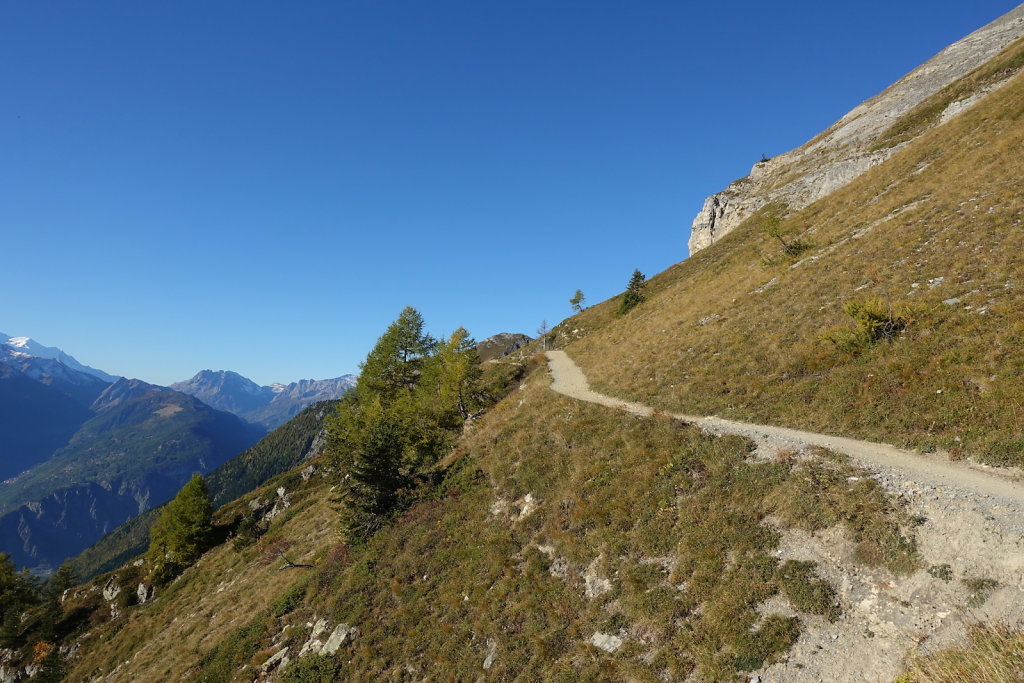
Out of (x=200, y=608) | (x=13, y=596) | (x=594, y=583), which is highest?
(x=594, y=583)

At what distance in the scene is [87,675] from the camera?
34.6m

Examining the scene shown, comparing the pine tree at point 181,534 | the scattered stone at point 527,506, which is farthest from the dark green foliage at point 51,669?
the scattered stone at point 527,506

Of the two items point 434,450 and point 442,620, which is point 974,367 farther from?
point 434,450

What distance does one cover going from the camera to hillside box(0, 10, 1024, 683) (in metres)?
9.72

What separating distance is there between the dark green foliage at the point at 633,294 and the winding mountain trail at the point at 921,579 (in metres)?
53.3

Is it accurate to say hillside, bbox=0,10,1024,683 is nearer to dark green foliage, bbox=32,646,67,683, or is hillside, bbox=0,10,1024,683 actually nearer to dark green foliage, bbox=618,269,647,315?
dark green foliage, bbox=32,646,67,683

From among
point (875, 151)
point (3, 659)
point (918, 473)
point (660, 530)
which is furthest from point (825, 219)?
point (3, 659)

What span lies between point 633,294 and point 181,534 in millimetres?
71765

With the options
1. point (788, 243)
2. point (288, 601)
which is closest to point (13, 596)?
point (288, 601)

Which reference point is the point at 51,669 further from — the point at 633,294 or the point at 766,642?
the point at 633,294

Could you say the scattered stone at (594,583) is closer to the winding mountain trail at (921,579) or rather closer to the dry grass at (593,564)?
the dry grass at (593,564)

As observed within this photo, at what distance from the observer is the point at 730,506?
13781mm

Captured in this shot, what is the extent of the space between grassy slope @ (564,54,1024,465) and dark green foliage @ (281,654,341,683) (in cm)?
1941

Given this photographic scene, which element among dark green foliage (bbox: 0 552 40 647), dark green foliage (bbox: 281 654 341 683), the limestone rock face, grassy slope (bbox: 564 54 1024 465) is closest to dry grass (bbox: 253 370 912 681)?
dark green foliage (bbox: 281 654 341 683)
